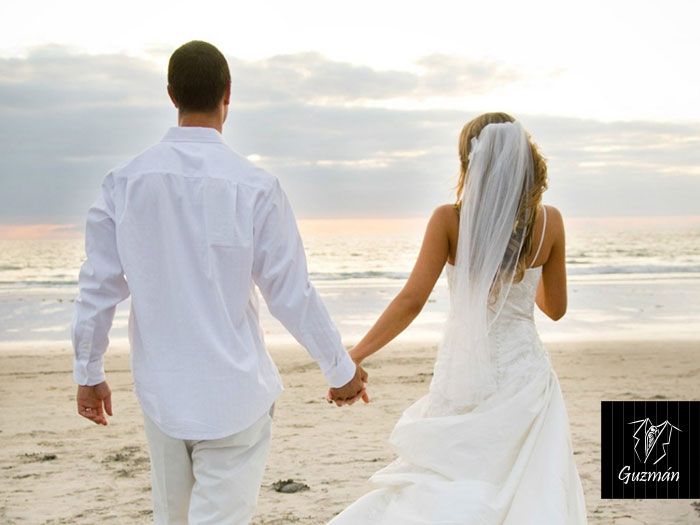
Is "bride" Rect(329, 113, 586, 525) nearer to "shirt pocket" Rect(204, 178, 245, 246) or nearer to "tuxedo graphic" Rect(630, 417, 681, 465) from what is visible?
"shirt pocket" Rect(204, 178, 245, 246)

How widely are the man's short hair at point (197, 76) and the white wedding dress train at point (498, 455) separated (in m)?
1.27

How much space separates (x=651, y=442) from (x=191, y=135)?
13.0ft

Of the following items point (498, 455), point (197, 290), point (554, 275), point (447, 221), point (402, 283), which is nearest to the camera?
point (197, 290)

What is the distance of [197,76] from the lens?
2.91 metres

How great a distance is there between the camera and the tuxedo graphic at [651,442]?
553 cm

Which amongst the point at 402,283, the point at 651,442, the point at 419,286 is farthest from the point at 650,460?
the point at 402,283

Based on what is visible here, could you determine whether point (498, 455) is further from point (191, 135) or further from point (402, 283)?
point (402, 283)

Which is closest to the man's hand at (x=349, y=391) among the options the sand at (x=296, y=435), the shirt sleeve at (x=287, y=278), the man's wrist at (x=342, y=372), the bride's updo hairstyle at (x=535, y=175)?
the man's wrist at (x=342, y=372)

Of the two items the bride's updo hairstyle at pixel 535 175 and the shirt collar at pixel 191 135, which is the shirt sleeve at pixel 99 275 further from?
the bride's updo hairstyle at pixel 535 175

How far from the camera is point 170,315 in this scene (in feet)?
9.28

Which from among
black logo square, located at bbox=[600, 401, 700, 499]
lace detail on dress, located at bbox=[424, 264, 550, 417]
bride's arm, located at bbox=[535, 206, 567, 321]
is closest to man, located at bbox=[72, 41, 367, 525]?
lace detail on dress, located at bbox=[424, 264, 550, 417]

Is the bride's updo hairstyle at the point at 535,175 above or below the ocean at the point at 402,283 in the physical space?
above

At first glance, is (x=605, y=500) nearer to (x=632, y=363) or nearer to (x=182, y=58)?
(x=182, y=58)

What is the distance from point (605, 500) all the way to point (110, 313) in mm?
3661
